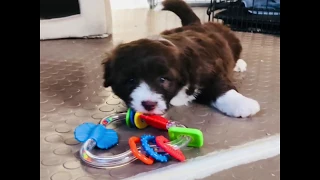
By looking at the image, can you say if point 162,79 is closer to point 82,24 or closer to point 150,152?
point 150,152

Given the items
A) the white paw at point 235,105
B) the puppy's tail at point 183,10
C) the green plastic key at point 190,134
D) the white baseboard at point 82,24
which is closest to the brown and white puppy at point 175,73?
the white paw at point 235,105

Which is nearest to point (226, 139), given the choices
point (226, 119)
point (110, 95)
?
point (226, 119)

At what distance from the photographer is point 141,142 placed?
1.05 m

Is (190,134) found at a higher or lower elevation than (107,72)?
lower

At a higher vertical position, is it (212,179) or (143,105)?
(143,105)

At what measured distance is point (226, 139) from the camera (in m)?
1.16

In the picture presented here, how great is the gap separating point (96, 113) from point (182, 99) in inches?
11.9

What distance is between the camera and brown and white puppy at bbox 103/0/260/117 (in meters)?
1.14

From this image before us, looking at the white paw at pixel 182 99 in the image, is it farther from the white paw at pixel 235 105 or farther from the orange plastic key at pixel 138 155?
the orange plastic key at pixel 138 155

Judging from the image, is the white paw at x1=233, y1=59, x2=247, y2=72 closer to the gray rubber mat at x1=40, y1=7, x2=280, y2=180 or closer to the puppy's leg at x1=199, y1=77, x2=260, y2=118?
the gray rubber mat at x1=40, y1=7, x2=280, y2=180

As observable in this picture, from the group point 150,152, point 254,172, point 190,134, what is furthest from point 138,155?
point 254,172
